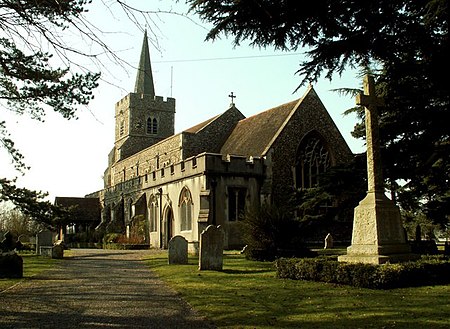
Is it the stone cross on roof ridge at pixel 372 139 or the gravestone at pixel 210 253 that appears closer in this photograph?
the stone cross on roof ridge at pixel 372 139

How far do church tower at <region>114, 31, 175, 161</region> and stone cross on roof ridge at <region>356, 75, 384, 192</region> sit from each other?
132 feet

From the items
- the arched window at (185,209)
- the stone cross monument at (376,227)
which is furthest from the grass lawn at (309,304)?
the arched window at (185,209)

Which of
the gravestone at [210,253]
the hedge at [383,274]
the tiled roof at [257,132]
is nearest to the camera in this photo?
the hedge at [383,274]

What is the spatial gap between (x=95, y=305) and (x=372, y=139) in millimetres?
7272

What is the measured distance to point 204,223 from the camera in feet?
77.2

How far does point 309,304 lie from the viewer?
740cm

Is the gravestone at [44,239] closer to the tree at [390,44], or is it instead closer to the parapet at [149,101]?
the tree at [390,44]

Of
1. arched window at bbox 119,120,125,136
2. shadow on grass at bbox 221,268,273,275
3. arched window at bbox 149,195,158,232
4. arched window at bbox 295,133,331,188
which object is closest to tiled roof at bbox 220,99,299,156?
arched window at bbox 295,133,331,188

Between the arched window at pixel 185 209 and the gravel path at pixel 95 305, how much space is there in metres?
15.0

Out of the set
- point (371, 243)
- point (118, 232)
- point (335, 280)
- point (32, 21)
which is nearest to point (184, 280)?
point (335, 280)

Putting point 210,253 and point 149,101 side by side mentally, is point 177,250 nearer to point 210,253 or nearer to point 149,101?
point 210,253

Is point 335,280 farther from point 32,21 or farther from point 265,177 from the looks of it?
point 265,177

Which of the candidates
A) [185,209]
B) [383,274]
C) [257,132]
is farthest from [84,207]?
[383,274]

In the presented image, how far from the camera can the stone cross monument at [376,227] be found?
1020cm
